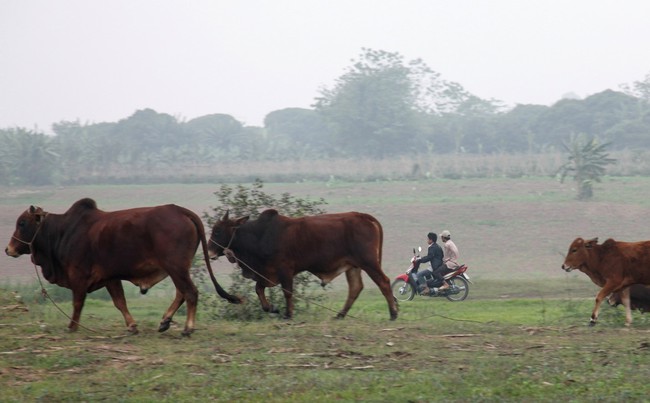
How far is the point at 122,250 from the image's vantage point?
12.8m

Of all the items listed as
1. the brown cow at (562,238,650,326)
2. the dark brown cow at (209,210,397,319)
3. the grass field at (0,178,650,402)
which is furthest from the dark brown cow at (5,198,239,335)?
the brown cow at (562,238,650,326)

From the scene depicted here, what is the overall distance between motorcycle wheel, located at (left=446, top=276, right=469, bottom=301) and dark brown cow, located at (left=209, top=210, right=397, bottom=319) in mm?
6113

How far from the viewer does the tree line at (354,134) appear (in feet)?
176

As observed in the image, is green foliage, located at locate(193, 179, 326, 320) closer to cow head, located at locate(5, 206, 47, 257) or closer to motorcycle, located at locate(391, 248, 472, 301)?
cow head, located at locate(5, 206, 47, 257)

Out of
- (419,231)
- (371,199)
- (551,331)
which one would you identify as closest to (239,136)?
(371,199)

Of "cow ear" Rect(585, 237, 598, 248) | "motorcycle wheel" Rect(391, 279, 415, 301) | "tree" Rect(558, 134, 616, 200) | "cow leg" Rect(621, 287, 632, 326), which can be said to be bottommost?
"motorcycle wheel" Rect(391, 279, 415, 301)

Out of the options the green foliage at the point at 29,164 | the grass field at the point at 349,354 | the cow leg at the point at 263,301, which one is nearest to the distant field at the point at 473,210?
the green foliage at the point at 29,164

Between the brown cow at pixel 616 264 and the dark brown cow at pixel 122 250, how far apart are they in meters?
4.96

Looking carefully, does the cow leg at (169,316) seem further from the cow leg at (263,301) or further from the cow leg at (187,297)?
the cow leg at (263,301)

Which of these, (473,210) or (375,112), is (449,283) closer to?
(473,210)

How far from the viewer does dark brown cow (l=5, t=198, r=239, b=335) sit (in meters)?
12.6

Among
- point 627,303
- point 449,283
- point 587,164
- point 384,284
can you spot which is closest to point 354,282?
point 384,284

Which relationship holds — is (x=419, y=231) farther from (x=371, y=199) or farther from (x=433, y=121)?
(x=433, y=121)

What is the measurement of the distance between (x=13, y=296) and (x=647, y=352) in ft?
31.7
